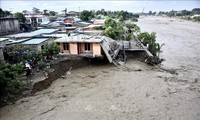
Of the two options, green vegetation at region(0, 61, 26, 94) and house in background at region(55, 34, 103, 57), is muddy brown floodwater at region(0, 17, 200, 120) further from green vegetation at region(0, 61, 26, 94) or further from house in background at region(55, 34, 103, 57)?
house in background at region(55, 34, 103, 57)

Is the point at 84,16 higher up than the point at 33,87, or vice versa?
the point at 84,16

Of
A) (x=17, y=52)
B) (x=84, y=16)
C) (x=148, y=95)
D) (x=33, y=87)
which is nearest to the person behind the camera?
(x=33, y=87)

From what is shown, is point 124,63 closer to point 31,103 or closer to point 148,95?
point 148,95

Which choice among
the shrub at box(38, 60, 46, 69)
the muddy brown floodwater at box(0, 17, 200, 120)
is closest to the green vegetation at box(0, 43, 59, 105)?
the shrub at box(38, 60, 46, 69)

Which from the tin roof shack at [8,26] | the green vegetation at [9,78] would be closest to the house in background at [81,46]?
the green vegetation at [9,78]

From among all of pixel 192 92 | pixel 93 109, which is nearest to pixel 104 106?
pixel 93 109

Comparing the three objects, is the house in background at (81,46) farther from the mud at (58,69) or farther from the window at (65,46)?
the mud at (58,69)
